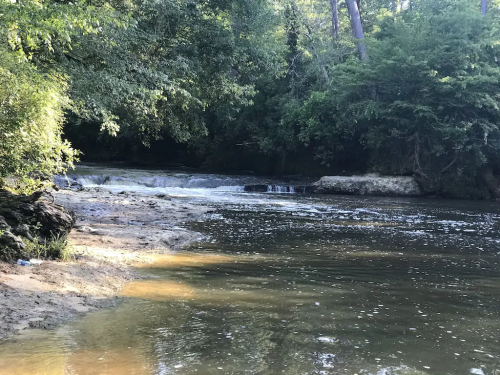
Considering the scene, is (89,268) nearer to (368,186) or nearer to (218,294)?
(218,294)

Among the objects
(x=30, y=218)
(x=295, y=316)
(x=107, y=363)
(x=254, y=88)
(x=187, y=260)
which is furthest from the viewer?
(x=254, y=88)

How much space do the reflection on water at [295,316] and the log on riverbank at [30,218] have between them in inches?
63.4

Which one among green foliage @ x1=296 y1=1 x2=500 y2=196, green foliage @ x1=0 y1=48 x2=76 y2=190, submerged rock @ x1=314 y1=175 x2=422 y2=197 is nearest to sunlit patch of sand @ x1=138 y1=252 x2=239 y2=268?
green foliage @ x1=0 y1=48 x2=76 y2=190

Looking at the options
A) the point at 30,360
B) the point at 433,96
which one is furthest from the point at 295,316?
the point at 433,96

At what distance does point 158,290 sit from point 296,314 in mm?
1842

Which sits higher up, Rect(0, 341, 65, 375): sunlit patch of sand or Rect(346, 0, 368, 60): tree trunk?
Rect(346, 0, 368, 60): tree trunk

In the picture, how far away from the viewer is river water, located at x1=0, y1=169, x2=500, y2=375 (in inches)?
157

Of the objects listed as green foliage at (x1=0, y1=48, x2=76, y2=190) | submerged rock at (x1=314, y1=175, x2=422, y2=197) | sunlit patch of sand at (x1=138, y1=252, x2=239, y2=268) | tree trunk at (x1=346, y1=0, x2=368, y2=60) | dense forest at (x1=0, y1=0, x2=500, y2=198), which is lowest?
sunlit patch of sand at (x1=138, y1=252, x2=239, y2=268)

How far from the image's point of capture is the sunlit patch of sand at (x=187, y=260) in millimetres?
7594

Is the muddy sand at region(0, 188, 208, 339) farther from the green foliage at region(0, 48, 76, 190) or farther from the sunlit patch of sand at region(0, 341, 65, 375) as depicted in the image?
the green foliage at region(0, 48, 76, 190)

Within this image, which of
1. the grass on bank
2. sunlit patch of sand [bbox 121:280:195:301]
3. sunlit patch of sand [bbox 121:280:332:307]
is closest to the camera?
sunlit patch of sand [bbox 121:280:332:307]

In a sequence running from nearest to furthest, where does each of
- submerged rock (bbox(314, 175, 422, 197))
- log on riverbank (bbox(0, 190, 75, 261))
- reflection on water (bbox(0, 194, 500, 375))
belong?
1. reflection on water (bbox(0, 194, 500, 375))
2. log on riverbank (bbox(0, 190, 75, 261))
3. submerged rock (bbox(314, 175, 422, 197))

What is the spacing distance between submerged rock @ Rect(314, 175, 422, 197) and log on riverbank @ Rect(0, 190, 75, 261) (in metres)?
17.0

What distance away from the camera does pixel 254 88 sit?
86.3 feet
